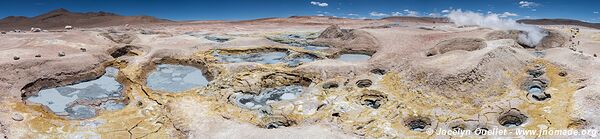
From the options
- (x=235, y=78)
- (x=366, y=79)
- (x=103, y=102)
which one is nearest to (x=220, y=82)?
(x=235, y=78)

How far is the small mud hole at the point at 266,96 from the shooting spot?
17.0 meters

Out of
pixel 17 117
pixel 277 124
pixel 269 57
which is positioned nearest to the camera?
pixel 17 117

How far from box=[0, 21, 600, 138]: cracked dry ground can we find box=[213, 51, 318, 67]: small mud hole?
7 cm

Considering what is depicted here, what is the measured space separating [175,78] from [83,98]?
415cm

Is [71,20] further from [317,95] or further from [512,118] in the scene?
[512,118]

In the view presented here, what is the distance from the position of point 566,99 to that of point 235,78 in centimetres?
1277

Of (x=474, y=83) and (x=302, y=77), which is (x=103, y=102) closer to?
(x=302, y=77)

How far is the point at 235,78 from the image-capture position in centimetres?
1962

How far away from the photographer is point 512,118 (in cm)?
1497

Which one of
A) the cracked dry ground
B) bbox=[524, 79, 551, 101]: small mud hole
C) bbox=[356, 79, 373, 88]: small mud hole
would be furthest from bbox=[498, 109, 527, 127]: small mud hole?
bbox=[356, 79, 373, 88]: small mud hole

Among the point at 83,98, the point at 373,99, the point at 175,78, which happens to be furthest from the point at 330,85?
the point at 83,98

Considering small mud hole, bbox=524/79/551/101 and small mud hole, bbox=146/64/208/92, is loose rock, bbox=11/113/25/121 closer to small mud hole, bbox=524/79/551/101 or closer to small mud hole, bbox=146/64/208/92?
small mud hole, bbox=146/64/208/92

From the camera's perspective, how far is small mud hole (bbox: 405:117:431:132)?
14.7 m

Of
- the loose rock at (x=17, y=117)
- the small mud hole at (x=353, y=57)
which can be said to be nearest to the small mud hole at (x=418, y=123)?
the small mud hole at (x=353, y=57)
